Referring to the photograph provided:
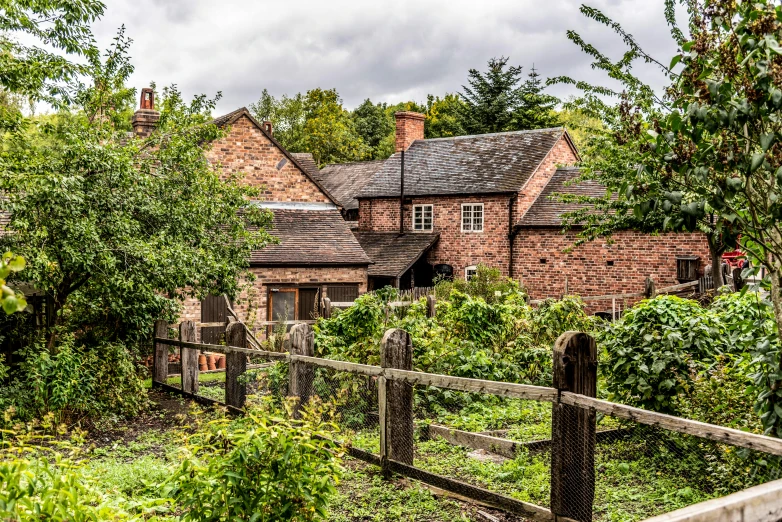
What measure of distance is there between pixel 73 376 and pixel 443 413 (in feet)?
17.0

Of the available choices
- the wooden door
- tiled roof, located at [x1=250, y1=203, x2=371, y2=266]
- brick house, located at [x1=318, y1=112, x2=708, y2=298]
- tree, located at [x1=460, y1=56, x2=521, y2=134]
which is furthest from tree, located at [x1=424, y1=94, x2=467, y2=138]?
the wooden door

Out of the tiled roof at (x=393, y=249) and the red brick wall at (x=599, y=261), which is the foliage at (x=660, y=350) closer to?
the red brick wall at (x=599, y=261)

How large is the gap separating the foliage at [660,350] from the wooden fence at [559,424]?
1.91 meters

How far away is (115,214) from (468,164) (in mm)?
22932

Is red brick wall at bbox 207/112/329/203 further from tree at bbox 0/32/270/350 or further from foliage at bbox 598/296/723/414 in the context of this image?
foliage at bbox 598/296/723/414

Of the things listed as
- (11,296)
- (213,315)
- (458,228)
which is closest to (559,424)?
(11,296)

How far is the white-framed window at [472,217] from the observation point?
1184 inches

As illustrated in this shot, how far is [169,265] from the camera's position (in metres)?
11.2

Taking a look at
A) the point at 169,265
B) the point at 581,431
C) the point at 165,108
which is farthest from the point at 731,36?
the point at 165,108

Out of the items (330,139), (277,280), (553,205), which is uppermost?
(330,139)

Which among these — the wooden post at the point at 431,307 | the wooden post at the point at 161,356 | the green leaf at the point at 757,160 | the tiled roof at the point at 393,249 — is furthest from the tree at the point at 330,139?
the green leaf at the point at 757,160

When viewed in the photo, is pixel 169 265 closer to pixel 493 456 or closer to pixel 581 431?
pixel 493 456

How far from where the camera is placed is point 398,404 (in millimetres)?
7328

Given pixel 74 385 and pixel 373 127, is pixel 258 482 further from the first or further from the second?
pixel 373 127
